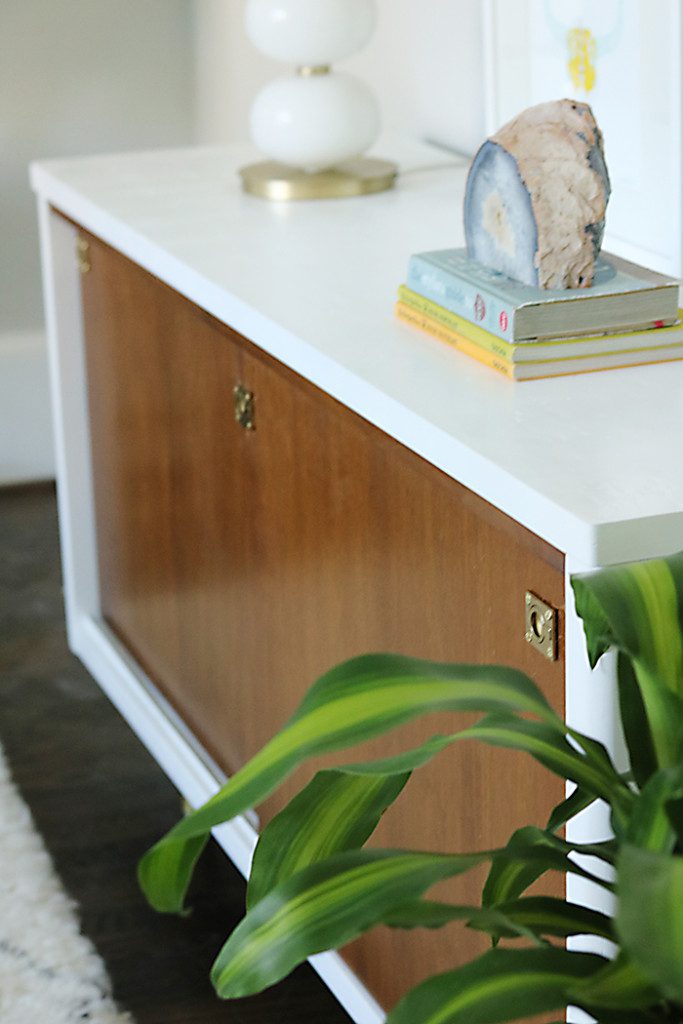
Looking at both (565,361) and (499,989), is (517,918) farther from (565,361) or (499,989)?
(565,361)

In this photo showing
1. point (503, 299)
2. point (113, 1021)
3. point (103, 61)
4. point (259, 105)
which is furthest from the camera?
point (103, 61)

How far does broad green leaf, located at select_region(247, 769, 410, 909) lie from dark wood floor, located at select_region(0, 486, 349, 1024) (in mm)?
972

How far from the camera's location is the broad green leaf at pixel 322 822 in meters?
0.73

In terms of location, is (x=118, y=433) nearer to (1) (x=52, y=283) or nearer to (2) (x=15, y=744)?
(1) (x=52, y=283)

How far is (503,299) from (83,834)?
3.68ft

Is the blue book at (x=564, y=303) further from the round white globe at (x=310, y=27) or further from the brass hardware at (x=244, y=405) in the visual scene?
the round white globe at (x=310, y=27)

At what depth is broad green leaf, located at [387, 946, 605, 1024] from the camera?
23.6 inches

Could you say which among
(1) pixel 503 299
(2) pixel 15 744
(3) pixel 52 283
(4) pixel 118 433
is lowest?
(2) pixel 15 744

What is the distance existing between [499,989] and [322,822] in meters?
0.16

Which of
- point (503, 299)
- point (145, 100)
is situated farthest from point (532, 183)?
point (145, 100)

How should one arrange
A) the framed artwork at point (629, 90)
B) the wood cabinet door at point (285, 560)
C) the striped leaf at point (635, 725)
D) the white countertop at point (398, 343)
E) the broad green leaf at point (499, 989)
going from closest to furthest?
the broad green leaf at point (499, 989) < the striped leaf at point (635, 725) < the white countertop at point (398, 343) < the wood cabinet door at point (285, 560) < the framed artwork at point (629, 90)

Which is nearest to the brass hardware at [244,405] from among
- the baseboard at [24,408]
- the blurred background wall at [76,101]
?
the blurred background wall at [76,101]

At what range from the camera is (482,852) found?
2.19 ft

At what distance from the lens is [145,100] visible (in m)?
3.31
